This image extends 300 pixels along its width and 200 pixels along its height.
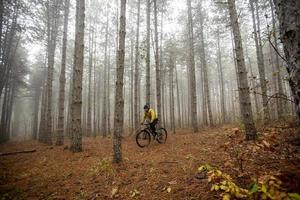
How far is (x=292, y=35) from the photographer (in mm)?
1496

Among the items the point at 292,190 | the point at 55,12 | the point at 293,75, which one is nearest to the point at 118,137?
the point at 292,190

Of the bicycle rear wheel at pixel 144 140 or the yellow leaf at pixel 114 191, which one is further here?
the bicycle rear wheel at pixel 144 140

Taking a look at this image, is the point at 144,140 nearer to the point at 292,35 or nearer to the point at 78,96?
the point at 78,96

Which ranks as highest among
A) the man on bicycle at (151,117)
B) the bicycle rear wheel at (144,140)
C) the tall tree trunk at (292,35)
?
the tall tree trunk at (292,35)

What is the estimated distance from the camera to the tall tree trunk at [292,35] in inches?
57.7

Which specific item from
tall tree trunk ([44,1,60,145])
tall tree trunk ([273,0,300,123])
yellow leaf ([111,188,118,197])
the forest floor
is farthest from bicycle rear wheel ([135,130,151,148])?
tall tree trunk ([273,0,300,123])

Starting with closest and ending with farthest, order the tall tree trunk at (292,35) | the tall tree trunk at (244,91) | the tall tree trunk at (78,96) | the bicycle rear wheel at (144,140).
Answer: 1. the tall tree trunk at (292,35)
2. the tall tree trunk at (244,91)
3. the tall tree trunk at (78,96)
4. the bicycle rear wheel at (144,140)

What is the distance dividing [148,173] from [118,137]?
5.86ft

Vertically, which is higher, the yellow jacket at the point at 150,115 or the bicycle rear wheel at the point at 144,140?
the yellow jacket at the point at 150,115

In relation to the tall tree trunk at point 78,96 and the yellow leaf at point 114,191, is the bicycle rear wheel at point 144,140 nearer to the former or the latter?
the tall tree trunk at point 78,96

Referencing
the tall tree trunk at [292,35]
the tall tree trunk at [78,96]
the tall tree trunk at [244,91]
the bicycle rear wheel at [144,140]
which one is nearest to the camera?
the tall tree trunk at [292,35]

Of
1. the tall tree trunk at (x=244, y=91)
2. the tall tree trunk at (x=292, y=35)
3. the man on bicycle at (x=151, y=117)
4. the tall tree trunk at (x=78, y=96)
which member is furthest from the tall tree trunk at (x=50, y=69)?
the tall tree trunk at (x=292, y=35)

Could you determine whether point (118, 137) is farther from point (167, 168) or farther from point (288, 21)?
point (288, 21)

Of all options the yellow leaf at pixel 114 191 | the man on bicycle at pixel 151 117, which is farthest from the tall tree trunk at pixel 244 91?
the yellow leaf at pixel 114 191
